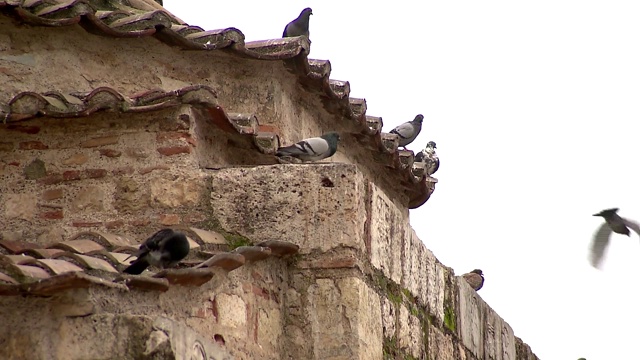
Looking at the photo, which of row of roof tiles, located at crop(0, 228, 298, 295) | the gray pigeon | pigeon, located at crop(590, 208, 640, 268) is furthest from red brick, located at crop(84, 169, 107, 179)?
the gray pigeon

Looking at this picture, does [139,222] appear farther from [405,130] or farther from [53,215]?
[405,130]

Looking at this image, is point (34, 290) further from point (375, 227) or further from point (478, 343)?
point (478, 343)

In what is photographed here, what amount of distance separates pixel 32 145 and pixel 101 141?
13.6 inches

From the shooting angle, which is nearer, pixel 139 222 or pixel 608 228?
pixel 139 222

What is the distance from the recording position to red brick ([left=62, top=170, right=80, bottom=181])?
5.85 metres

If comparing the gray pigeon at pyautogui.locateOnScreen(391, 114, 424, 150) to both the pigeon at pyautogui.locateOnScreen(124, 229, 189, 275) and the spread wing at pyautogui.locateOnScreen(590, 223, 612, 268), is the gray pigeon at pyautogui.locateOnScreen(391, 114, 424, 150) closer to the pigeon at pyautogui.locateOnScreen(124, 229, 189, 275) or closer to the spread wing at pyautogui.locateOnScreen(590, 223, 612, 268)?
the spread wing at pyautogui.locateOnScreen(590, 223, 612, 268)

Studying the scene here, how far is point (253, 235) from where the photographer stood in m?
5.65

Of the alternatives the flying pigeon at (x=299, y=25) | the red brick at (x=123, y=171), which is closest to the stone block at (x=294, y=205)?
the red brick at (x=123, y=171)

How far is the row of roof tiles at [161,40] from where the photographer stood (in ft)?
19.0

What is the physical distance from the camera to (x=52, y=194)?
19.2 feet

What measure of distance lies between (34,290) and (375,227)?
2.14 meters

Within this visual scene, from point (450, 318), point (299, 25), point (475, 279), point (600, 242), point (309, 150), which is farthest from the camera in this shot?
point (299, 25)

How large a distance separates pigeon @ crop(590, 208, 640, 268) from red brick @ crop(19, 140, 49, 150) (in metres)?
3.98

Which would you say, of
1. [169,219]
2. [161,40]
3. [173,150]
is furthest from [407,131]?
[169,219]
